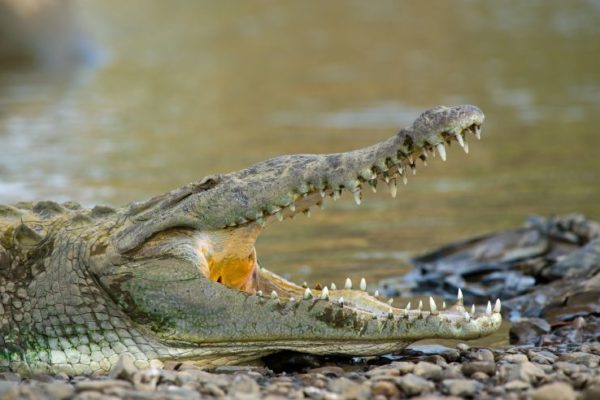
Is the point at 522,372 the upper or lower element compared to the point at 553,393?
upper

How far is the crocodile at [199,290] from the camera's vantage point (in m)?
5.49

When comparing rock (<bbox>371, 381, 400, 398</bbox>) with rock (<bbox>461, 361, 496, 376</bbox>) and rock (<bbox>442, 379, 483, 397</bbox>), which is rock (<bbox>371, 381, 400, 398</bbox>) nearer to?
rock (<bbox>442, 379, 483, 397</bbox>)

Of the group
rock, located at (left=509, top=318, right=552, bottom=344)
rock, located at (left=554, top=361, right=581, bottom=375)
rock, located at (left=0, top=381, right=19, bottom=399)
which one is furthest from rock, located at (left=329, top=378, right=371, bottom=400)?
rock, located at (left=509, top=318, right=552, bottom=344)

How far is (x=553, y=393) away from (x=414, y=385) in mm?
625

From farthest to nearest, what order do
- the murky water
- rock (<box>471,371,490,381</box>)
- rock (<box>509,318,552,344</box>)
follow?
the murky water → rock (<box>509,318,552,344</box>) → rock (<box>471,371,490,381</box>)

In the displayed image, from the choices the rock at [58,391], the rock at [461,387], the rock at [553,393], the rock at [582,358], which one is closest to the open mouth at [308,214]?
the rock at [582,358]

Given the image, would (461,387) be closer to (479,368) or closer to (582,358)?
(479,368)

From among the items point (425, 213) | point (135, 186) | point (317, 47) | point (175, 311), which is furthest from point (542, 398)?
point (317, 47)

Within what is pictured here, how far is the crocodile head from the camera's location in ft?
18.0

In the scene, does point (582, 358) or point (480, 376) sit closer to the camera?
point (480, 376)

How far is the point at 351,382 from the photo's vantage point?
16.1ft

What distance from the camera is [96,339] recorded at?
5.69 meters

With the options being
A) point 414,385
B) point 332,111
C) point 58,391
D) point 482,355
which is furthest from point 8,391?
point 332,111

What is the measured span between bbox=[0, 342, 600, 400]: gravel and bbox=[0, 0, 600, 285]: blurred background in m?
2.82
